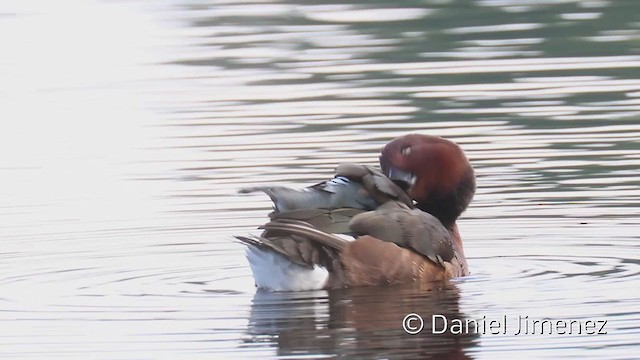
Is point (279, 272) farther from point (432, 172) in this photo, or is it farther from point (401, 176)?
point (432, 172)

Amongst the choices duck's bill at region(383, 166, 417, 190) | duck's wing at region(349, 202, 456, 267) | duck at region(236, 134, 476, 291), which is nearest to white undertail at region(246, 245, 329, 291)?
duck at region(236, 134, 476, 291)

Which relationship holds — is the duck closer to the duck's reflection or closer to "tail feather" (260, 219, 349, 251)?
"tail feather" (260, 219, 349, 251)

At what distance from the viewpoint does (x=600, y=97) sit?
18.1m

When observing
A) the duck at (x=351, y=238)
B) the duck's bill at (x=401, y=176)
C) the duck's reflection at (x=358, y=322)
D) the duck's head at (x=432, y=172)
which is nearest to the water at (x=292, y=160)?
the duck's reflection at (x=358, y=322)

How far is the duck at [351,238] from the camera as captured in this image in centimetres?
1128

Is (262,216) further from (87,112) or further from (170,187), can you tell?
(87,112)

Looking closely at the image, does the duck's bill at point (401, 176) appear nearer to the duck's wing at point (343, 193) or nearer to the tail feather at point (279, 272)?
the duck's wing at point (343, 193)

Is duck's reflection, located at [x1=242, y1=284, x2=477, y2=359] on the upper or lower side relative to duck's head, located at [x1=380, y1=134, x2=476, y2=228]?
lower

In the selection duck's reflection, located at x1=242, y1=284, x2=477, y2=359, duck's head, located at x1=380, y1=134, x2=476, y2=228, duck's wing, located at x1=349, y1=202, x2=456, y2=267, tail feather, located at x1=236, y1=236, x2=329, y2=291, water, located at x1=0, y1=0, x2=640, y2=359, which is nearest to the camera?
duck's reflection, located at x1=242, y1=284, x2=477, y2=359

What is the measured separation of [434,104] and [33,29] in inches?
434

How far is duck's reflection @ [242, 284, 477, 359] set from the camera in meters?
9.73

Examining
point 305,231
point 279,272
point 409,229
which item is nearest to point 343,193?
point 409,229

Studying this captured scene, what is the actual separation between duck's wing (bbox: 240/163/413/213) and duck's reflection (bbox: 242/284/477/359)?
1.87 feet

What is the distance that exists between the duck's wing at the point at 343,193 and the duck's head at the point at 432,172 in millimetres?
517
